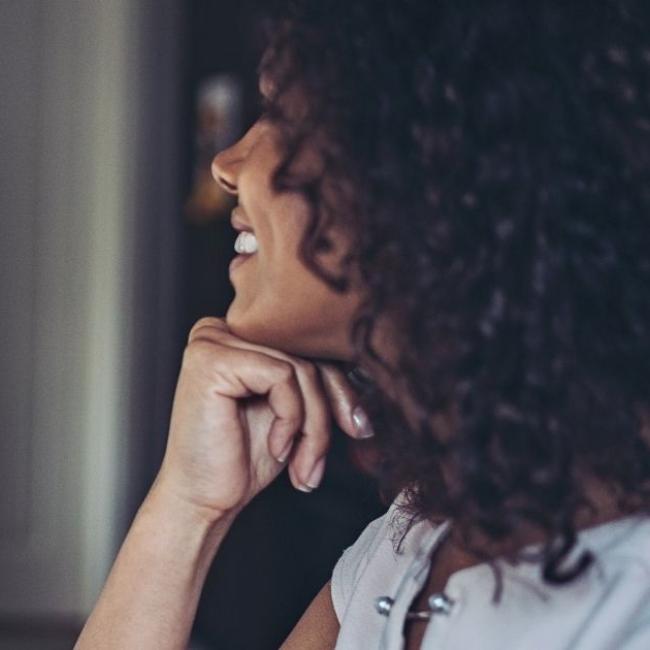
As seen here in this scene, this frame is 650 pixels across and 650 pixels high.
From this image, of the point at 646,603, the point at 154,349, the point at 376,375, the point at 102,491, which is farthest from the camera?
the point at 102,491

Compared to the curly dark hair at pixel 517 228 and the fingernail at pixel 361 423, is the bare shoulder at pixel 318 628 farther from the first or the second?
the curly dark hair at pixel 517 228

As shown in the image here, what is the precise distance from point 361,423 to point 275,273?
0.24m

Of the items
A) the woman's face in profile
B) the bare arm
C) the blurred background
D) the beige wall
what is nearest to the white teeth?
the woman's face in profile

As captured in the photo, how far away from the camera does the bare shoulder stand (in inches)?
44.5

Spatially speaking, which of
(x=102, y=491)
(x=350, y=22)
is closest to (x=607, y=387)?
(x=350, y=22)

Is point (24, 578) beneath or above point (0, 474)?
beneath

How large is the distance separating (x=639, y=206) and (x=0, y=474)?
3982 mm

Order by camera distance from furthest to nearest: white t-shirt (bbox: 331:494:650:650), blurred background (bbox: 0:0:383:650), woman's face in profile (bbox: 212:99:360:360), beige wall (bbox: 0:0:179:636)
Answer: beige wall (bbox: 0:0:179:636), blurred background (bbox: 0:0:383:650), woman's face in profile (bbox: 212:99:360:360), white t-shirt (bbox: 331:494:650:650)

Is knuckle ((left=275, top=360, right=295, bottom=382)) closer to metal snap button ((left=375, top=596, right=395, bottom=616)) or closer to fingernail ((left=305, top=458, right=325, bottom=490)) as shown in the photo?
fingernail ((left=305, top=458, right=325, bottom=490))

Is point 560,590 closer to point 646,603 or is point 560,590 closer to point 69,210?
point 646,603

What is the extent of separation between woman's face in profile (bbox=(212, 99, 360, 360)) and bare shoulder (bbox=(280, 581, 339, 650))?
264 millimetres

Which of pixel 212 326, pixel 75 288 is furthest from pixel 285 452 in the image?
pixel 75 288

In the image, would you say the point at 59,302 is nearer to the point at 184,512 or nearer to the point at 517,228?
the point at 184,512

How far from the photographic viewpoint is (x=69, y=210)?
4496 mm
